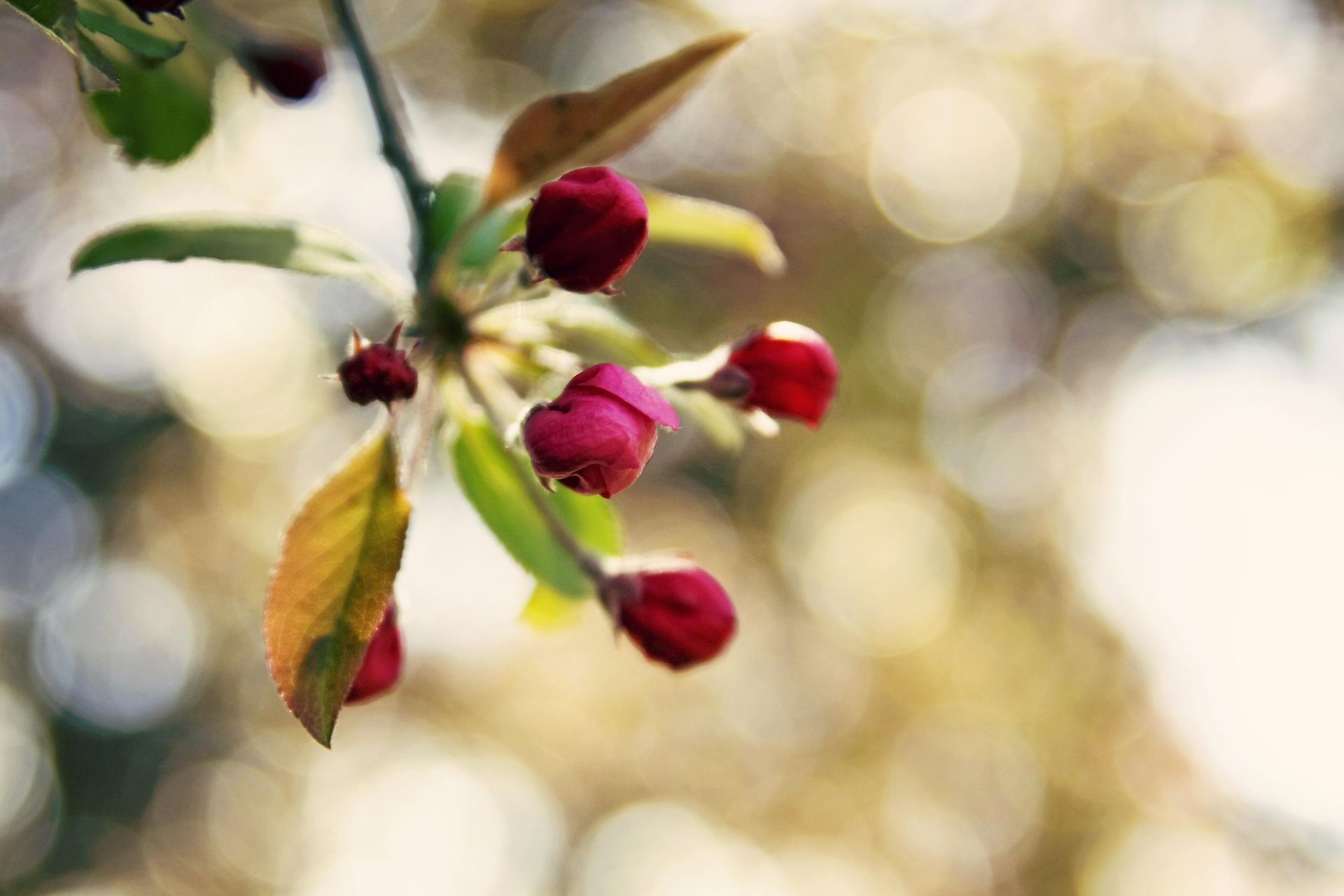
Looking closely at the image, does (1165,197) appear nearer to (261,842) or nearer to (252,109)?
(252,109)

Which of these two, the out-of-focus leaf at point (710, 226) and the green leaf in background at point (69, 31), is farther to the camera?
the out-of-focus leaf at point (710, 226)

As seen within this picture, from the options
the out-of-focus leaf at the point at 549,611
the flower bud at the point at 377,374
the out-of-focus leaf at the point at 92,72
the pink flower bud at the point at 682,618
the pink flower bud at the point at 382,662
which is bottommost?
the out-of-focus leaf at the point at 549,611

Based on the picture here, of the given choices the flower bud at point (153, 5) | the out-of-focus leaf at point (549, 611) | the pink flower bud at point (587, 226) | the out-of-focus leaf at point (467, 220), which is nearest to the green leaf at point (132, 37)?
the flower bud at point (153, 5)

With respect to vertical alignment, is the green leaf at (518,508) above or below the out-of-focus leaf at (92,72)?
below

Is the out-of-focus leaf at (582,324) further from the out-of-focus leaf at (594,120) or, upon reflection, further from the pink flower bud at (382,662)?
the pink flower bud at (382,662)

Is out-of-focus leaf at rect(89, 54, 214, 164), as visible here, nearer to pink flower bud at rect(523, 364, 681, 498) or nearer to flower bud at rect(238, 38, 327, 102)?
flower bud at rect(238, 38, 327, 102)

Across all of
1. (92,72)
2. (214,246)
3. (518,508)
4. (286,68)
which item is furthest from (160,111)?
(518,508)

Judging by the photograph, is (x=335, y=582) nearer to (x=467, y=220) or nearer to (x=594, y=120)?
(x=467, y=220)
